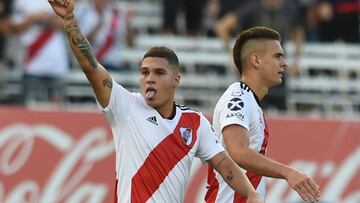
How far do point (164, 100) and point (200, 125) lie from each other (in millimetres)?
378

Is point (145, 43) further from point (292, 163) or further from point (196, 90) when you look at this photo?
point (292, 163)

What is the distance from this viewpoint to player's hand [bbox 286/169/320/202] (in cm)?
813

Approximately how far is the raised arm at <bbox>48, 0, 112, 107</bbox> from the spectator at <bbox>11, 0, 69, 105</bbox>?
6302 mm

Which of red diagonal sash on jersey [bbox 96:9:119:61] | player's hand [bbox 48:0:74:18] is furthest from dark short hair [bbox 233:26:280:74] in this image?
red diagonal sash on jersey [bbox 96:9:119:61]

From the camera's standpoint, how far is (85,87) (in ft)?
51.1

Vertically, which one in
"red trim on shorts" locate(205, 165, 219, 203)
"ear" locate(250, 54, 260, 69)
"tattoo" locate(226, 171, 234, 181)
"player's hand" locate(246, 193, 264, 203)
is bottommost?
"red trim on shorts" locate(205, 165, 219, 203)

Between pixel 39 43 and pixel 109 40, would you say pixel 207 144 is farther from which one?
pixel 109 40

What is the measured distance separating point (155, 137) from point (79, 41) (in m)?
0.92

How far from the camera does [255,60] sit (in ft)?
30.4

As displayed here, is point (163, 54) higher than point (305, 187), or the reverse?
point (163, 54)

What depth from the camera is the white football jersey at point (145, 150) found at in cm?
846

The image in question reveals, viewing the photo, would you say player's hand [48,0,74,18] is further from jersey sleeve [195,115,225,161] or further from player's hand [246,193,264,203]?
player's hand [246,193,264,203]

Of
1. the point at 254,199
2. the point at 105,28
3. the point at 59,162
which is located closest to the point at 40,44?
the point at 105,28

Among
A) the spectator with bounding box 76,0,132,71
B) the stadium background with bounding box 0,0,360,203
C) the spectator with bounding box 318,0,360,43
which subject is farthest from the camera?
the spectator with bounding box 318,0,360,43
